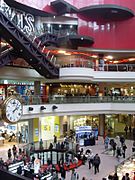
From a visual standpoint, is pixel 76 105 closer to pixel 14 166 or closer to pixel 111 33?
pixel 111 33

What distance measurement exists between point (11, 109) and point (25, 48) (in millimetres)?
9880

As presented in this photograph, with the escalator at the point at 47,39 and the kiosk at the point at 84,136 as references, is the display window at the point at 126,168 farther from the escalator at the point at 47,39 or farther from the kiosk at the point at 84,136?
the escalator at the point at 47,39

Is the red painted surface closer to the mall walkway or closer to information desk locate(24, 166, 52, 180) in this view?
the mall walkway

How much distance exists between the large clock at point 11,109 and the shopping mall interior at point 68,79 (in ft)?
21.4

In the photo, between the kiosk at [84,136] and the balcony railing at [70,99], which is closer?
the balcony railing at [70,99]

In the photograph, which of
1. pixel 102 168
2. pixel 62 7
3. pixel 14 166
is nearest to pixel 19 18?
pixel 62 7

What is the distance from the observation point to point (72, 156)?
2217 centimetres

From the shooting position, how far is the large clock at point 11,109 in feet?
38.2

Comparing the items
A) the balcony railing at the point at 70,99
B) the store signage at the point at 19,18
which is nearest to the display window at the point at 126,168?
the balcony railing at the point at 70,99

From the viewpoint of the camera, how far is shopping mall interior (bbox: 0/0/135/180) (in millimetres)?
21619

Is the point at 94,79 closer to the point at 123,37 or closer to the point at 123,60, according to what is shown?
the point at 123,37

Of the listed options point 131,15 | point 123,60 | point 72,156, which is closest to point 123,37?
point 131,15

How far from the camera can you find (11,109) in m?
12.0

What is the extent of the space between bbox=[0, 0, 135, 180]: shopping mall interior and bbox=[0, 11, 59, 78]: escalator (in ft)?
0.20
